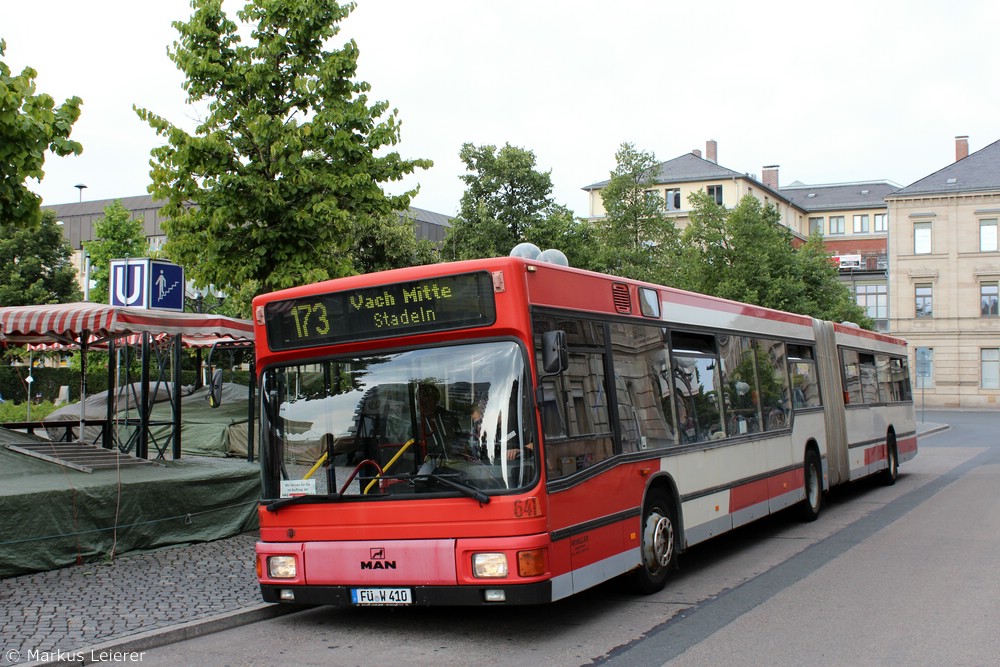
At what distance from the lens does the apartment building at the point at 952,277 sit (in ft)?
220

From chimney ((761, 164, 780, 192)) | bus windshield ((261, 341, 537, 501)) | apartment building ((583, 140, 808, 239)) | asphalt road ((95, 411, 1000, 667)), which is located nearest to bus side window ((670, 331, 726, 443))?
asphalt road ((95, 411, 1000, 667))

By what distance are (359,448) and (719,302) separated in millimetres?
5654

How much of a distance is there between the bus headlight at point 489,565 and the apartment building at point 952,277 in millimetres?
65801

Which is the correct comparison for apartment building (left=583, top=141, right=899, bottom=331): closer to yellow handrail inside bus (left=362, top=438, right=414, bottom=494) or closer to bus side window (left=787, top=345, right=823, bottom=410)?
bus side window (left=787, top=345, right=823, bottom=410)

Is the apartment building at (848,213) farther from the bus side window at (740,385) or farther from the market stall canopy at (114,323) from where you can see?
the market stall canopy at (114,323)

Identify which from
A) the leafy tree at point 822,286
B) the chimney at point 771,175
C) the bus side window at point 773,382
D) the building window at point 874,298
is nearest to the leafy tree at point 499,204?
the leafy tree at point 822,286

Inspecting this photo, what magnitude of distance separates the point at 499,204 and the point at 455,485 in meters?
35.1

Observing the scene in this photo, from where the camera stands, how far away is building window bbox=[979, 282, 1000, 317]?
220 ft

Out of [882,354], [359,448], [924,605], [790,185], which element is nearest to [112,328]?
[359,448]

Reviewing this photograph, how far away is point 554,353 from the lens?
7039 mm

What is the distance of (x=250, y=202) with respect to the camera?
13.4 meters

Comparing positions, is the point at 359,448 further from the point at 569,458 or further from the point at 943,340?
the point at 943,340

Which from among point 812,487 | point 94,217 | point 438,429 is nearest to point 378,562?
point 438,429

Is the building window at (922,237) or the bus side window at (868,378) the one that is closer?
the bus side window at (868,378)
